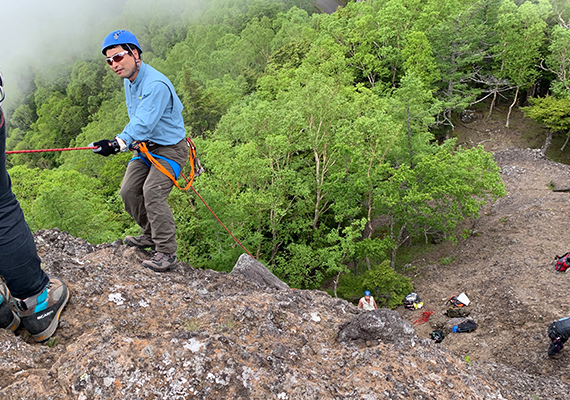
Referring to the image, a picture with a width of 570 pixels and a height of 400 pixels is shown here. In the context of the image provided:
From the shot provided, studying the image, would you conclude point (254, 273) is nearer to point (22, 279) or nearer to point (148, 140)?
point (148, 140)

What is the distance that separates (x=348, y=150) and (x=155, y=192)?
51.9 feet

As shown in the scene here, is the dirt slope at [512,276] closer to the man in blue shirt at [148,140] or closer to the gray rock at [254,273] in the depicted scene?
the gray rock at [254,273]

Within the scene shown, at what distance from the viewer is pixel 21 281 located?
125 inches

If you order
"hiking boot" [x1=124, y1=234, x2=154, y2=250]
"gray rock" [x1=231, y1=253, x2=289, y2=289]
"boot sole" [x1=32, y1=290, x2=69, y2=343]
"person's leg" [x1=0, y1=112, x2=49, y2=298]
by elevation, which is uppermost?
"person's leg" [x1=0, y1=112, x2=49, y2=298]

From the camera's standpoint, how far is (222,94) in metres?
44.2

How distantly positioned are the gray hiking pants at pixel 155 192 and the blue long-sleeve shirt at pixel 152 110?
202mm

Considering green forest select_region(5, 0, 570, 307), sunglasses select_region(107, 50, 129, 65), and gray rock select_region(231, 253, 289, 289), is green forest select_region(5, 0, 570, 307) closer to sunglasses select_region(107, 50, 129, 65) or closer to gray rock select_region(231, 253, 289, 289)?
gray rock select_region(231, 253, 289, 289)

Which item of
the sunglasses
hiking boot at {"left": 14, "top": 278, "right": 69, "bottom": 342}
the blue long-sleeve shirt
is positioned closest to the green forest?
the blue long-sleeve shirt

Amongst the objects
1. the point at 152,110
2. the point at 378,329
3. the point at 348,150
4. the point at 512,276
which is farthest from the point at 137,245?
the point at 512,276

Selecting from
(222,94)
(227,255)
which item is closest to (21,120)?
(222,94)

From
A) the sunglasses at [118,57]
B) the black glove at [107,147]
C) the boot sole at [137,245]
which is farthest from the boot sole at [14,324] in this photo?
the sunglasses at [118,57]

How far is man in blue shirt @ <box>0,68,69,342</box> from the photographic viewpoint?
296 centimetres

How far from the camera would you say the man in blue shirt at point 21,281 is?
296cm

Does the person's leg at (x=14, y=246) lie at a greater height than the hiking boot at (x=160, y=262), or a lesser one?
greater
